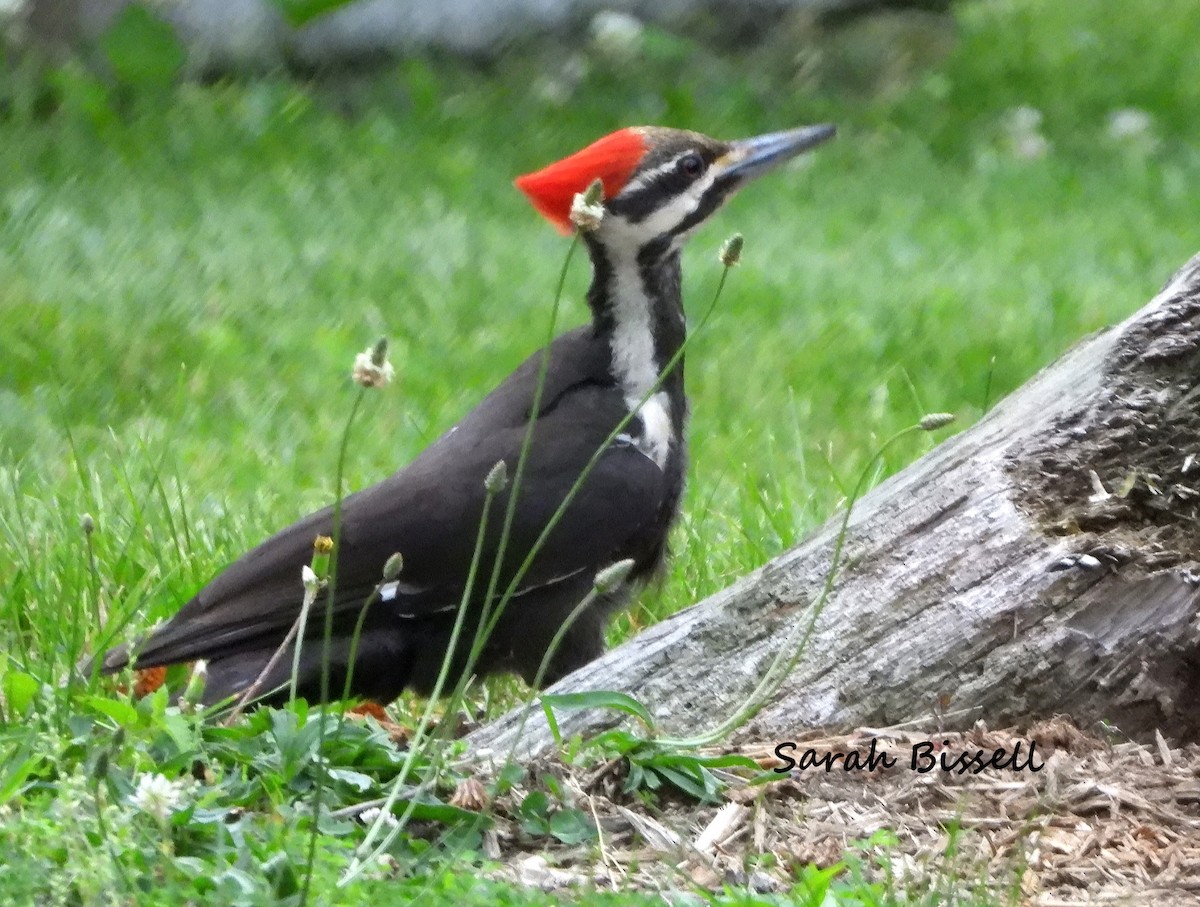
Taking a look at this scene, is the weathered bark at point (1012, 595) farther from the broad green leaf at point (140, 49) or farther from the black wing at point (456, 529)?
the broad green leaf at point (140, 49)

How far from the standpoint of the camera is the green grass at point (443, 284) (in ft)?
13.4

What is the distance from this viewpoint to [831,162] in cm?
899

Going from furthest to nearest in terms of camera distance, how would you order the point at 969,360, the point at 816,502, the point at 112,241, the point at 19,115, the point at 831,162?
the point at 831,162
the point at 19,115
the point at 112,241
the point at 969,360
the point at 816,502

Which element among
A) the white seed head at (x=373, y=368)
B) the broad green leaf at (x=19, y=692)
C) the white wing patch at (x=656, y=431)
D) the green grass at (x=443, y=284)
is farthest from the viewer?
the green grass at (x=443, y=284)

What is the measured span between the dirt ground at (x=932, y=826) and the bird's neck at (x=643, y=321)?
44.7 inches

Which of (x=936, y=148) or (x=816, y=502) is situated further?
(x=936, y=148)

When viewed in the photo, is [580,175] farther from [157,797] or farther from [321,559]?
[157,797]

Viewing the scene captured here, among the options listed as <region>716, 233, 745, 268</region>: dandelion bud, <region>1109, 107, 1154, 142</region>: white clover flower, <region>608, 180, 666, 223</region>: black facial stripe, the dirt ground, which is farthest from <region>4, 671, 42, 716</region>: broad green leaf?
<region>1109, 107, 1154, 142</region>: white clover flower

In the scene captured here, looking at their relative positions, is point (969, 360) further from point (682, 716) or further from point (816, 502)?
point (682, 716)

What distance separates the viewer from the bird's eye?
3.92 meters

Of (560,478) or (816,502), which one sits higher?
(560,478)

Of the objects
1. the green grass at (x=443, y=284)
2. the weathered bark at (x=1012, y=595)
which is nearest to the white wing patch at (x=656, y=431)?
the green grass at (x=443, y=284)

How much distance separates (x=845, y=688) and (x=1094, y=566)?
42 cm

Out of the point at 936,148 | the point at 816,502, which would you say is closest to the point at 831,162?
the point at 936,148
